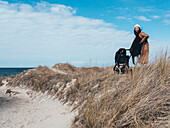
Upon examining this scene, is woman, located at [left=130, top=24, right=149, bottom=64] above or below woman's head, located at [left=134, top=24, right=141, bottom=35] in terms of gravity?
below

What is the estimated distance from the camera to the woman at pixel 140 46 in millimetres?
6863

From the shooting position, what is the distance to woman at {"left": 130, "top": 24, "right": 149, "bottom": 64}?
6863mm

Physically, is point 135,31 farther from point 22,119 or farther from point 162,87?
point 22,119

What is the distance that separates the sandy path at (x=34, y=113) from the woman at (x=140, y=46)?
3648 millimetres

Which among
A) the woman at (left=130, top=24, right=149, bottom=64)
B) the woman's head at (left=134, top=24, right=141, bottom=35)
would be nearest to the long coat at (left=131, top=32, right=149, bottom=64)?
the woman at (left=130, top=24, right=149, bottom=64)

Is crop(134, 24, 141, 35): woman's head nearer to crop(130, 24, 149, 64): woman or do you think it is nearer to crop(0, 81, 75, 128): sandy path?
crop(130, 24, 149, 64): woman

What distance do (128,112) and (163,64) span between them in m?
2.22

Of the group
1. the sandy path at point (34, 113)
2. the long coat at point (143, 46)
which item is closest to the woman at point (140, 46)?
the long coat at point (143, 46)

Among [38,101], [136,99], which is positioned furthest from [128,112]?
[38,101]

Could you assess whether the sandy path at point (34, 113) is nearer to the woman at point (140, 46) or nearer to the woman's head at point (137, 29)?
the woman at point (140, 46)

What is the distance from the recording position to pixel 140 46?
7.18m

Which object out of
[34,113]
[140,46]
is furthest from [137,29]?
[34,113]

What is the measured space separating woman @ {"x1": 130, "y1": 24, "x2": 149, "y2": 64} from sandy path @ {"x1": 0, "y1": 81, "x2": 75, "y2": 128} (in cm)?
365

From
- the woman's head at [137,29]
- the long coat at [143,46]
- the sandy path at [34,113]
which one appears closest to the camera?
the sandy path at [34,113]
